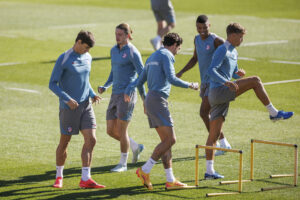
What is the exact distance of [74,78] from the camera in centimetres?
1075

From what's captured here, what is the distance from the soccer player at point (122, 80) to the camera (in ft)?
38.4

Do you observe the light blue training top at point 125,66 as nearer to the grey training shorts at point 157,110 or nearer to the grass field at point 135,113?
the grey training shorts at point 157,110

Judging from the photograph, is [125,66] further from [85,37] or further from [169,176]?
[169,176]

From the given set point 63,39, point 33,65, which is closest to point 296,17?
point 63,39

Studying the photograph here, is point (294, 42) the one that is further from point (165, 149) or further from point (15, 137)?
point (165, 149)

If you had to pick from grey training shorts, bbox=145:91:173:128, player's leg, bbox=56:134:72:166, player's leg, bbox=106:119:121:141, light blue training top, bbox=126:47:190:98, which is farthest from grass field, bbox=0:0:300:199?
light blue training top, bbox=126:47:190:98

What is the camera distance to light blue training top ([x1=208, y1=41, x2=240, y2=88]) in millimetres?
10883

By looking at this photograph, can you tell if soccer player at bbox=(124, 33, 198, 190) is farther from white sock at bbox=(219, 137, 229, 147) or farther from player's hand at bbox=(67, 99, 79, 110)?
white sock at bbox=(219, 137, 229, 147)

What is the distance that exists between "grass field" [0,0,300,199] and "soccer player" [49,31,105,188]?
41 centimetres

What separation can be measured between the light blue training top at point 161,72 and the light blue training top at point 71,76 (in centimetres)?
95

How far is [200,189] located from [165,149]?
32.0 inches

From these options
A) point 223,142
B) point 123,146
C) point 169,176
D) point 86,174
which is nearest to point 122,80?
point 123,146

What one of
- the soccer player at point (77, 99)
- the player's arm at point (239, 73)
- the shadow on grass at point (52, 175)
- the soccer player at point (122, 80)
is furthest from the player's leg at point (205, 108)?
the soccer player at point (77, 99)

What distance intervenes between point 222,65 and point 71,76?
2.36 meters
